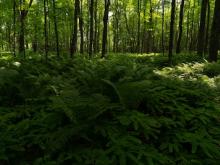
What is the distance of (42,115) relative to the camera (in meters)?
5.80

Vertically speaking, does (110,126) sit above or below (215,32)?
below

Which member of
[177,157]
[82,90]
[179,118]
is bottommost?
[177,157]

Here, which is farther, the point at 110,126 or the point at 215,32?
the point at 215,32

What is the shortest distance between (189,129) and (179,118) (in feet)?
1.15

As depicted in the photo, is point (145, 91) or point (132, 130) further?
point (145, 91)

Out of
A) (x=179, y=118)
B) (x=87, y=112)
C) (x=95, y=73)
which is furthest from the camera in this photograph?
(x=95, y=73)

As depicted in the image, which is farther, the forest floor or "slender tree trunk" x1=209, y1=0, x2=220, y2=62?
"slender tree trunk" x1=209, y1=0, x2=220, y2=62

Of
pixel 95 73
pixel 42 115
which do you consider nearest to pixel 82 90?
pixel 95 73

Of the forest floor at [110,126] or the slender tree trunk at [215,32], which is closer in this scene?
the forest floor at [110,126]

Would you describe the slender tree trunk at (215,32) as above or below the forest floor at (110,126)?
above

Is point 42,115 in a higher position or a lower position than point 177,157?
higher

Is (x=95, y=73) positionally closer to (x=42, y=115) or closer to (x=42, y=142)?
(x=42, y=115)

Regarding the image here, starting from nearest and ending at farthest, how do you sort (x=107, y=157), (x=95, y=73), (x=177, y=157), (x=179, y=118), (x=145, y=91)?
1. (x=107, y=157)
2. (x=177, y=157)
3. (x=179, y=118)
4. (x=145, y=91)
5. (x=95, y=73)

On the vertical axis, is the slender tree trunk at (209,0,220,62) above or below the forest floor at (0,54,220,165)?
above
